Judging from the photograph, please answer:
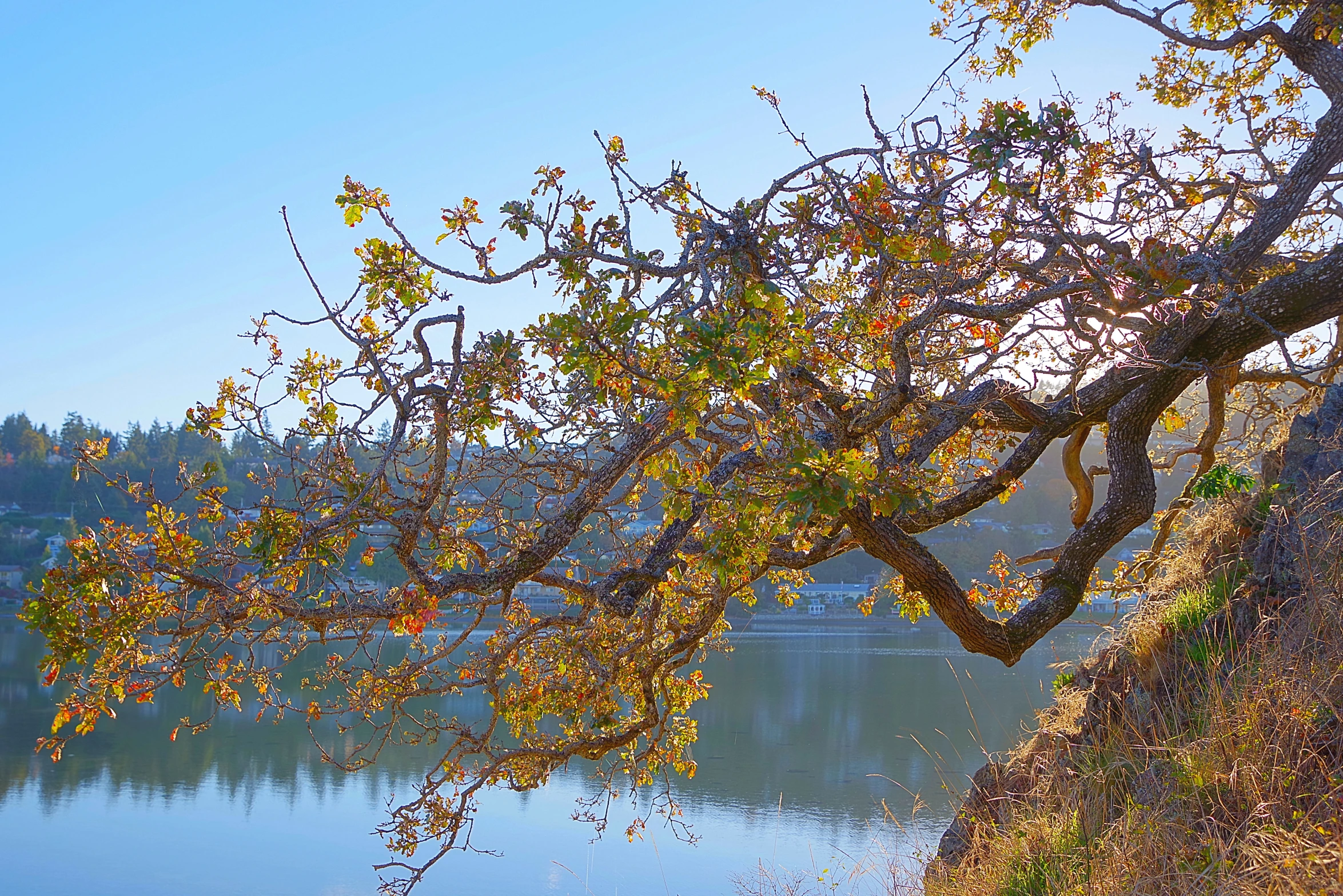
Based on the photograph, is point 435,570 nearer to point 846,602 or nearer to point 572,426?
point 572,426

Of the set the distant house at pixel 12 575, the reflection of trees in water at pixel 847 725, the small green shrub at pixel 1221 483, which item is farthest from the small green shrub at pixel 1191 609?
the distant house at pixel 12 575

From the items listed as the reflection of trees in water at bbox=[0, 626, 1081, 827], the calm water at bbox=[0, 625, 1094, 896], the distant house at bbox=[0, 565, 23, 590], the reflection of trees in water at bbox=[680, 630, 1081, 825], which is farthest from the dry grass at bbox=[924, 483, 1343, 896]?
the distant house at bbox=[0, 565, 23, 590]

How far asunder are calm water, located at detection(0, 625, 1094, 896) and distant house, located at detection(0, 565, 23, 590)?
2123cm

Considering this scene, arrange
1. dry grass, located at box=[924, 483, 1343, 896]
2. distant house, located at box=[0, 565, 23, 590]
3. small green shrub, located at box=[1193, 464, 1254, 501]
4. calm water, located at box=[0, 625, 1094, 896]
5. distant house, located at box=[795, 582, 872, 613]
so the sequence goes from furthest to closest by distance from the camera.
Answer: distant house, located at box=[795, 582, 872, 613] < distant house, located at box=[0, 565, 23, 590] < calm water, located at box=[0, 625, 1094, 896] < small green shrub, located at box=[1193, 464, 1254, 501] < dry grass, located at box=[924, 483, 1343, 896]

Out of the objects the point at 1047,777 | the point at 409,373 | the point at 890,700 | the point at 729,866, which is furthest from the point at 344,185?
the point at 890,700

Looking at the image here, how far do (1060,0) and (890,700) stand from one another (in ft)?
54.1

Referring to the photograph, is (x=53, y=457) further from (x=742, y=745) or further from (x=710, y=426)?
(x=710, y=426)

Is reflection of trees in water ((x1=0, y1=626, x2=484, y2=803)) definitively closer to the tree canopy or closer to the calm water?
the calm water

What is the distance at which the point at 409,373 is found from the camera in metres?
3.23

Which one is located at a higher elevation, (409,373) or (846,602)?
(409,373)

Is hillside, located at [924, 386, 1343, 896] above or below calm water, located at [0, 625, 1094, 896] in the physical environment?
above

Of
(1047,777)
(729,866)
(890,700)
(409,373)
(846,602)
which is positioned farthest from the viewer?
(846,602)

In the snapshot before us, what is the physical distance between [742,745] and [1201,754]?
541 inches

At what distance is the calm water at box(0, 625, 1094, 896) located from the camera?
11.5 m
